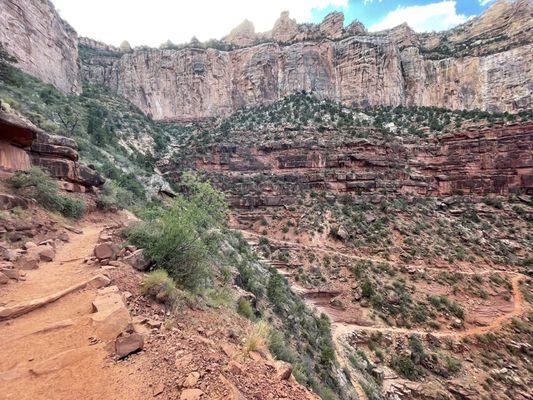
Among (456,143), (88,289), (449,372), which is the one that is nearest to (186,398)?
(88,289)

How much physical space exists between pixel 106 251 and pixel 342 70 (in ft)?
194

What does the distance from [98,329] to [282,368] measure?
274 cm

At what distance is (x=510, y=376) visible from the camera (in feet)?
53.5

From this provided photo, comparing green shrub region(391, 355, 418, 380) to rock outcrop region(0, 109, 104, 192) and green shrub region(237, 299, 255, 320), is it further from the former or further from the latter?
rock outcrop region(0, 109, 104, 192)

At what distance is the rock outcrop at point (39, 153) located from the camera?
31.6 feet

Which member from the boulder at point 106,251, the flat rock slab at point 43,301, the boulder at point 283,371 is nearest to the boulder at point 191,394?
the boulder at point 283,371

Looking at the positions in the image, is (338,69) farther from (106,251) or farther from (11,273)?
(11,273)

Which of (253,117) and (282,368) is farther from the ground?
(253,117)

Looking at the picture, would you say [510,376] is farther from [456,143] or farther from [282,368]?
[456,143]

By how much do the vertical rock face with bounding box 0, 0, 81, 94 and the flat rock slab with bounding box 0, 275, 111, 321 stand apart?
127 feet

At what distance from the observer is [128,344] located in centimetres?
361

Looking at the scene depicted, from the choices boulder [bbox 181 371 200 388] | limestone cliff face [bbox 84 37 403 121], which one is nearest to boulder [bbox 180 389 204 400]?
boulder [bbox 181 371 200 388]

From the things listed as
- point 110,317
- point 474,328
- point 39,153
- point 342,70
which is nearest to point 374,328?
point 474,328

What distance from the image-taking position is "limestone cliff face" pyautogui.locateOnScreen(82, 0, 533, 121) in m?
53.6
